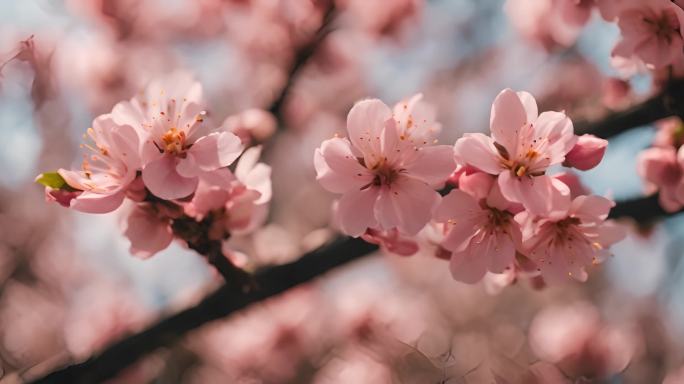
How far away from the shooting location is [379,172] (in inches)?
41.6

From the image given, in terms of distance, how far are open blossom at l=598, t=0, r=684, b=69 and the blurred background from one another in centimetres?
21

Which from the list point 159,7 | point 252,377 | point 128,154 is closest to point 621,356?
point 252,377

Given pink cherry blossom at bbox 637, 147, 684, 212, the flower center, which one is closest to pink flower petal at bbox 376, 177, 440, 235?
the flower center

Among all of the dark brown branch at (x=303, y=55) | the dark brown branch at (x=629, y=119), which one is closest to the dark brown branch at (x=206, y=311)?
the dark brown branch at (x=629, y=119)

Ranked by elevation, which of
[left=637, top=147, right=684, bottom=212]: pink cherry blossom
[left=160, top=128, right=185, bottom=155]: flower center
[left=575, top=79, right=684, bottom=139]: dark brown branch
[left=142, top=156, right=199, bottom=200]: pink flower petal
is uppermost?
[left=160, top=128, right=185, bottom=155]: flower center

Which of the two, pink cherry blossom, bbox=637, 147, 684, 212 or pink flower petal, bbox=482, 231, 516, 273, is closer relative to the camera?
pink flower petal, bbox=482, 231, 516, 273

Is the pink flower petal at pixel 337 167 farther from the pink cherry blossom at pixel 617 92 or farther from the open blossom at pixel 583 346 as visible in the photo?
the open blossom at pixel 583 346

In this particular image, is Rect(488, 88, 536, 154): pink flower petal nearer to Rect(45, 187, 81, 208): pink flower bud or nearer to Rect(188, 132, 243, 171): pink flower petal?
Rect(188, 132, 243, 171): pink flower petal

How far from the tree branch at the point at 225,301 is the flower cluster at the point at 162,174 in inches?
9.3

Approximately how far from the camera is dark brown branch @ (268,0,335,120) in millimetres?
2139

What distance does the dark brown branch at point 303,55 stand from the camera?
2139mm

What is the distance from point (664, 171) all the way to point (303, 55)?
4.12 feet

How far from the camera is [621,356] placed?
2.13 metres

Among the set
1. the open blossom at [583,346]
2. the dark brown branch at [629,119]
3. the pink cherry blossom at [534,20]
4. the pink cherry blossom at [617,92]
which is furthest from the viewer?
the pink cherry blossom at [534,20]
